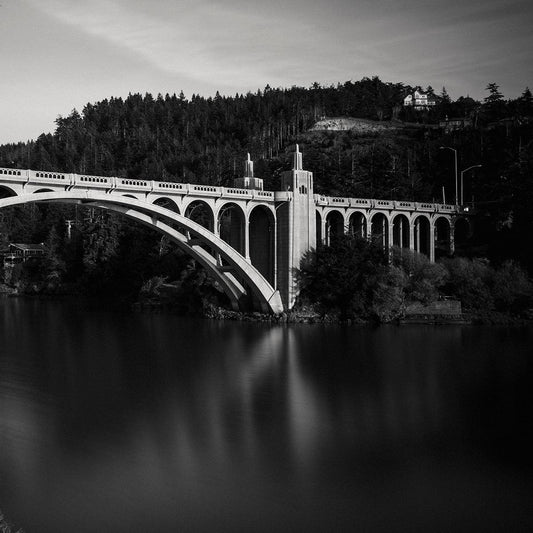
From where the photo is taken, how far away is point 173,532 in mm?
12555

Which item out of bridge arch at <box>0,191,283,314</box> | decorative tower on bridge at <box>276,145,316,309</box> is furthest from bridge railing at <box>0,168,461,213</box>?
decorative tower on bridge at <box>276,145,316,309</box>

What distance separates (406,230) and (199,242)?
21844 millimetres

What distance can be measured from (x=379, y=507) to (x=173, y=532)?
4319 millimetres

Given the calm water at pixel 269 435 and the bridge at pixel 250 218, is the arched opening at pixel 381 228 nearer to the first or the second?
the bridge at pixel 250 218

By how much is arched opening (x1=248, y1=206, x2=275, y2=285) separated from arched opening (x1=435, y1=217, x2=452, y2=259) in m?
16.1

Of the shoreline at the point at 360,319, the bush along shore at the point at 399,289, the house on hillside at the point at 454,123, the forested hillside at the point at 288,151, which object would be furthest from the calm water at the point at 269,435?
the house on hillside at the point at 454,123

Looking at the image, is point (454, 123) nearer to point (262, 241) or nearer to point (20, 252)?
point (20, 252)

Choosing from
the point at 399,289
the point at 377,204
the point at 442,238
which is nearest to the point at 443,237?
the point at 442,238

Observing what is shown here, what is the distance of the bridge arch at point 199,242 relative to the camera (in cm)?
3190

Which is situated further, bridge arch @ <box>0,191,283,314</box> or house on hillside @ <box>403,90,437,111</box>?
house on hillside @ <box>403,90,437,111</box>

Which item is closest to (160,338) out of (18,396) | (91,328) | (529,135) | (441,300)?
(91,328)

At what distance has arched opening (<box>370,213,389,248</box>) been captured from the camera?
160 feet

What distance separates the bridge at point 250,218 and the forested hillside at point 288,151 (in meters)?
8.86

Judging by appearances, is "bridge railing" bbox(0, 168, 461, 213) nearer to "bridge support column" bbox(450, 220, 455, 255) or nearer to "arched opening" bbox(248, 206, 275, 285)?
"bridge support column" bbox(450, 220, 455, 255)
